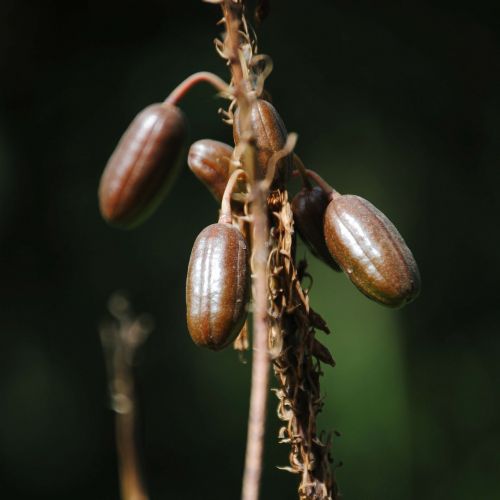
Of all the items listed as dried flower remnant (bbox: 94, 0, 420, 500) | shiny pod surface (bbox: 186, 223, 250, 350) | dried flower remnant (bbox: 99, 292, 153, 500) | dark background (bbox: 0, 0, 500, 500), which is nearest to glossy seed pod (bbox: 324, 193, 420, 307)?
dried flower remnant (bbox: 94, 0, 420, 500)

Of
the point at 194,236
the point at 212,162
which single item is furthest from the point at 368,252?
the point at 194,236

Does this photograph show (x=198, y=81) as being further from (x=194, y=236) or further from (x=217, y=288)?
(x=194, y=236)

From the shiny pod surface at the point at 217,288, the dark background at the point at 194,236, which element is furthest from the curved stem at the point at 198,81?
the dark background at the point at 194,236

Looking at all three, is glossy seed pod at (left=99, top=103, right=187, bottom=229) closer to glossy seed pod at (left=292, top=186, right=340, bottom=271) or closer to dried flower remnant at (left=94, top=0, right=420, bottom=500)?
dried flower remnant at (left=94, top=0, right=420, bottom=500)

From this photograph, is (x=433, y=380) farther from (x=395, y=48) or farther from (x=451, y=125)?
(x=395, y=48)

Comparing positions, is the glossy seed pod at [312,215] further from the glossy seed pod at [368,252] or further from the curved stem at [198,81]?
the curved stem at [198,81]

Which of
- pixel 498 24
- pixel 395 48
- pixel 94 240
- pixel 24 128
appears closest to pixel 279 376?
pixel 94 240
